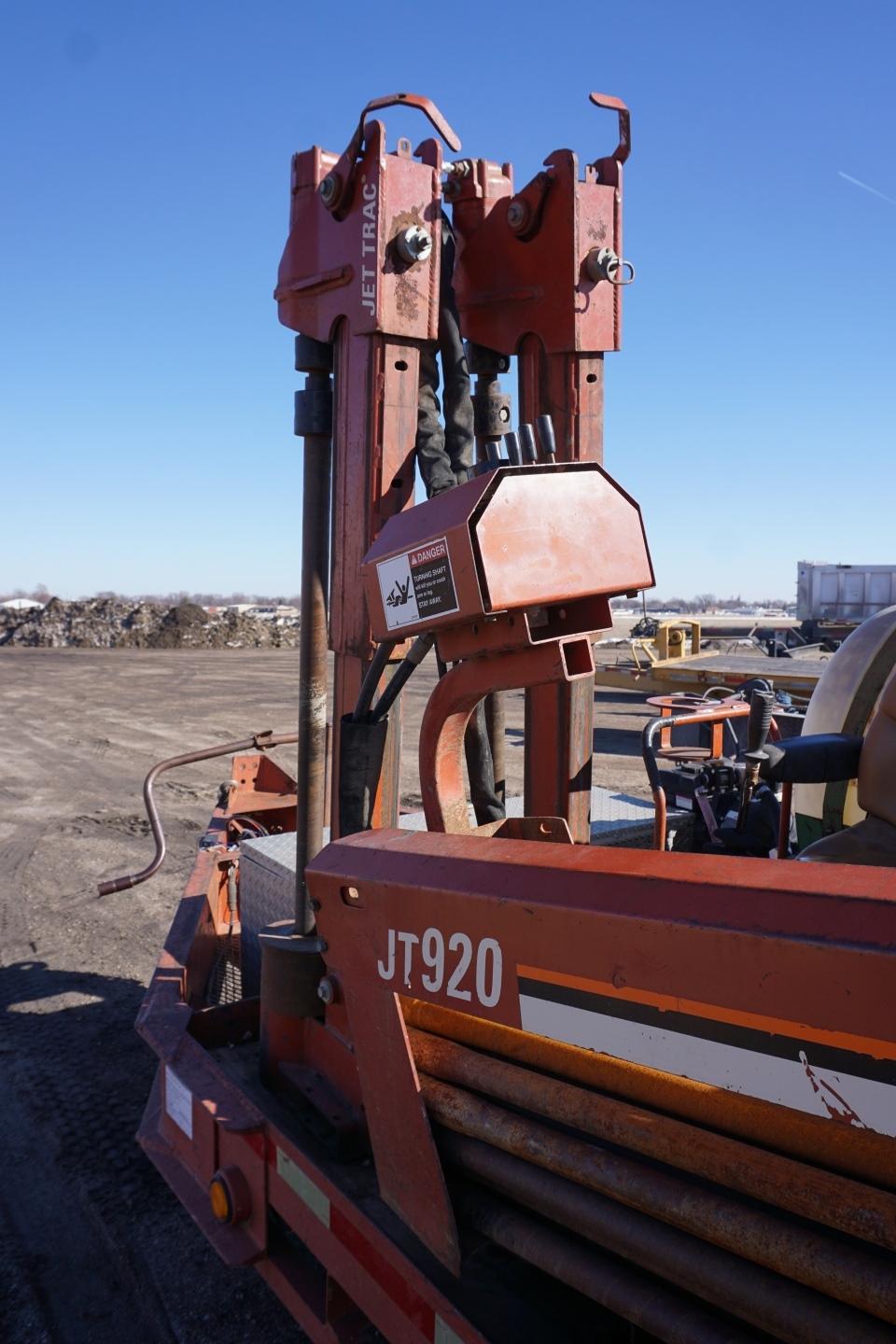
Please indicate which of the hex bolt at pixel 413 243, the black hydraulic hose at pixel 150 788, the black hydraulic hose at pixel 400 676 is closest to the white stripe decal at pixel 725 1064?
the black hydraulic hose at pixel 400 676

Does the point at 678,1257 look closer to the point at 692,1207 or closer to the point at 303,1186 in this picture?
the point at 692,1207

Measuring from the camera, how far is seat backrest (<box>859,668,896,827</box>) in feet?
7.36

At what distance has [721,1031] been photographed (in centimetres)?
120

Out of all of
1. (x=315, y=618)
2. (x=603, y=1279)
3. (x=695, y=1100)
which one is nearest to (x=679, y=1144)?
(x=695, y=1100)

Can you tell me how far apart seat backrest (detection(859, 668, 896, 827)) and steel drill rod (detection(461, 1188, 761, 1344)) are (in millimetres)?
1158

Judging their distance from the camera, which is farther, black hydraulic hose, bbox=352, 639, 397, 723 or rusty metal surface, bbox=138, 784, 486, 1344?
black hydraulic hose, bbox=352, 639, 397, 723

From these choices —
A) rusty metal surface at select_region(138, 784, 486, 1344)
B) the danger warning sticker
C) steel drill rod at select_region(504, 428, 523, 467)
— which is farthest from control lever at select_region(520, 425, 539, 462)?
rusty metal surface at select_region(138, 784, 486, 1344)

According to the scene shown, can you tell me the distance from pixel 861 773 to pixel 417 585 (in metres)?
1.14

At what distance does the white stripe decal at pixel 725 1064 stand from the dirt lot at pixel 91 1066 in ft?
6.08

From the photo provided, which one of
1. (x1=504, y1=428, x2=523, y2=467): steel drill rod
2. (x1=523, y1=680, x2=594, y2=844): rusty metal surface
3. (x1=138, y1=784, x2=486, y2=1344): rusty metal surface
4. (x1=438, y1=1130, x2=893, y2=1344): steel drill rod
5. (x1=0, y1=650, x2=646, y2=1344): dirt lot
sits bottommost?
(x1=0, y1=650, x2=646, y2=1344): dirt lot

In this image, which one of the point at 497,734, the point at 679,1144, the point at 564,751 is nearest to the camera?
the point at 679,1144

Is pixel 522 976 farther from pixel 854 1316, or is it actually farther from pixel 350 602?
pixel 350 602

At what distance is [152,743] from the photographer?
1266 centimetres

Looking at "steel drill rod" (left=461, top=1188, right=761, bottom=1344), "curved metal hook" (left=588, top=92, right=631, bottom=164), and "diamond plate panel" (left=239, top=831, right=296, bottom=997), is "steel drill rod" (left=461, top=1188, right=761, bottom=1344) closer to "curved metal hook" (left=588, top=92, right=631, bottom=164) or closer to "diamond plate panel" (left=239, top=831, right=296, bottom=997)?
"diamond plate panel" (left=239, top=831, right=296, bottom=997)
